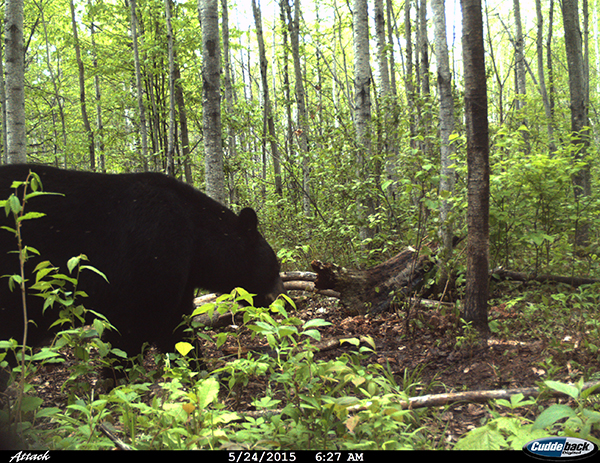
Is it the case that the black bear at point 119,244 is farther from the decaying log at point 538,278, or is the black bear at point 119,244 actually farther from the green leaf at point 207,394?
the decaying log at point 538,278

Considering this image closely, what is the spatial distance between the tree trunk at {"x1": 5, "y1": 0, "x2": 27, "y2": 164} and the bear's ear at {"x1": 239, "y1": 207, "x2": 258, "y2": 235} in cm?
424

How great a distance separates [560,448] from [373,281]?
3762mm

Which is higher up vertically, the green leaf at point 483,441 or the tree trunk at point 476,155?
the tree trunk at point 476,155

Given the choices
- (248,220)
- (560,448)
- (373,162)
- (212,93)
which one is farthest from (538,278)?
(212,93)

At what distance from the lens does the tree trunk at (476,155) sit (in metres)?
3.75

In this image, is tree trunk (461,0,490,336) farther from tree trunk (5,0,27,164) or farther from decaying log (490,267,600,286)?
tree trunk (5,0,27,164)

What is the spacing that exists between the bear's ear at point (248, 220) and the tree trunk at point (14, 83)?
13.9 feet

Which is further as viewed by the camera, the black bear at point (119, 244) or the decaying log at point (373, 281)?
the decaying log at point (373, 281)

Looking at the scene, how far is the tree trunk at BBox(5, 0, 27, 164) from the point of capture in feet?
20.7

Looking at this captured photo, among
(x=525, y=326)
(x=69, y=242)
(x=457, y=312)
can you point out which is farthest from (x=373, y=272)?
(x=69, y=242)

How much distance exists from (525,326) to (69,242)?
4350 millimetres

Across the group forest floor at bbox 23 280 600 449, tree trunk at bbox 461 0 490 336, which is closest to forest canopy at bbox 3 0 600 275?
Answer: tree trunk at bbox 461 0 490 336

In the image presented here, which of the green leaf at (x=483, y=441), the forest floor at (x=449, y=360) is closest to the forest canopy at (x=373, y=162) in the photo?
the forest floor at (x=449, y=360)

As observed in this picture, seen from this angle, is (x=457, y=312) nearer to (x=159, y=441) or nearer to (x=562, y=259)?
(x=562, y=259)
